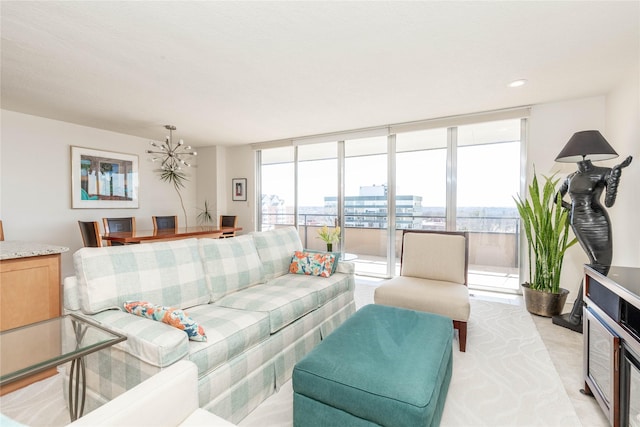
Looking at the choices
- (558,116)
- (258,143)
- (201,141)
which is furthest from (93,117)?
(558,116)

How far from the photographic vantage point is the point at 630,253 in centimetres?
275

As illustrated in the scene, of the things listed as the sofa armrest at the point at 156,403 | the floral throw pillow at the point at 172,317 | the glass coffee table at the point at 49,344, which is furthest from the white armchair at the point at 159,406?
the floral throw pillow at the point at 172,317

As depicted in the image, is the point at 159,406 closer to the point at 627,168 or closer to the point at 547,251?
the point at 547,251

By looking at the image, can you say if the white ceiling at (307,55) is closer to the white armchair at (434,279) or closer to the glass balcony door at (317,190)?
the glass balcony door at (317,190)

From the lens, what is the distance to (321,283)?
8.84 feet

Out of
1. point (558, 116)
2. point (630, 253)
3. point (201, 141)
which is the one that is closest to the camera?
point (630, 253)

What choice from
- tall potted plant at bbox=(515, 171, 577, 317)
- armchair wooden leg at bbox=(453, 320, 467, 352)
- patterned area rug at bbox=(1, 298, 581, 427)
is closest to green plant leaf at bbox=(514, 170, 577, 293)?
tall potted plant at bbox=(515, 171, 577, 317)

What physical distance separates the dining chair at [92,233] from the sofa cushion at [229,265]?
1.84 metres

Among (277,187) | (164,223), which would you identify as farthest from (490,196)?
(164,223)

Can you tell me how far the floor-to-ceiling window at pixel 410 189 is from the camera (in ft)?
13.6

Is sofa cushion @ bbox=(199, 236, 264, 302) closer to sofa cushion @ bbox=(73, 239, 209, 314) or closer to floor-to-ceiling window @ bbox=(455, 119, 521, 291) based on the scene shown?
sofa cushion @ bbox=(73, 239, 209, 314)

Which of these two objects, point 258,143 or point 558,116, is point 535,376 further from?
point 258,143

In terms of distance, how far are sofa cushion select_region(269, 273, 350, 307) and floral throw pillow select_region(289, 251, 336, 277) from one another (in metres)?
0.07

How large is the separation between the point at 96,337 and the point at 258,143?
5215 mm
